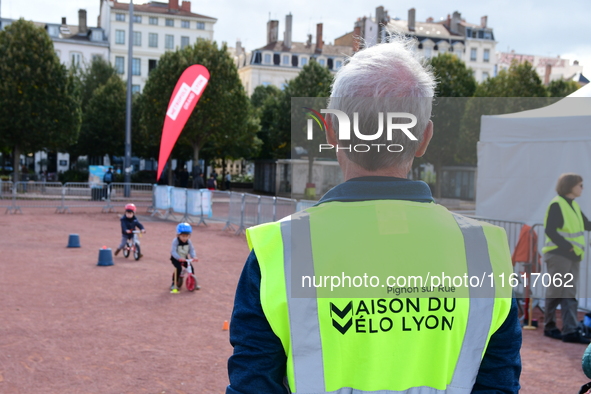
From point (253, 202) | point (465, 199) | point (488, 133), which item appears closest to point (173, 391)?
point (465, 199)

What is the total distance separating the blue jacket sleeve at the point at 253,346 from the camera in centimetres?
159

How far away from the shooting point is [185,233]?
10562mm

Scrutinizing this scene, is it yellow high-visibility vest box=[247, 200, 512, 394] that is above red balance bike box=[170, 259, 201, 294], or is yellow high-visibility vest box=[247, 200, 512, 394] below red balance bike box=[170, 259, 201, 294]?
above

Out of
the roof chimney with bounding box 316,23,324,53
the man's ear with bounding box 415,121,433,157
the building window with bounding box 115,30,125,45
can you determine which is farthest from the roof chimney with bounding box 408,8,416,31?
the man's ear with bounding box 415,121,433,157

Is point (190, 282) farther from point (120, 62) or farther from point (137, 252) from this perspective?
point (120, 62)

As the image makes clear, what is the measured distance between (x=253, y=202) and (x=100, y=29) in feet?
211

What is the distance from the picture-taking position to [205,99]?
4053 cm

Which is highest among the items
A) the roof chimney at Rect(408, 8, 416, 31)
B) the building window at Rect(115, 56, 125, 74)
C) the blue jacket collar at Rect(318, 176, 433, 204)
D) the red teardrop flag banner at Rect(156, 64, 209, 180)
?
the roof chimney at Rect(408, 8, 416, 31)

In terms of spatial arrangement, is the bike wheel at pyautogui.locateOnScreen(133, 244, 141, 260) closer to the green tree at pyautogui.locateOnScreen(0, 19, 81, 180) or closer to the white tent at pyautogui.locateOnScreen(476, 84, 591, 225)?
the white tent at pyautogui.locateOnScreen(476, 84, 591, 225)

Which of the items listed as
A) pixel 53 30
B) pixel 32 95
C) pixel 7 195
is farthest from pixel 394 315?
pixel 53 30

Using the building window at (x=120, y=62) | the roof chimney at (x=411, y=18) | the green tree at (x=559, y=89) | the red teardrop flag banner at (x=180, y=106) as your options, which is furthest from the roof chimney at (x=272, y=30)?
the red teardrop flag banner at (x=180, y=106)

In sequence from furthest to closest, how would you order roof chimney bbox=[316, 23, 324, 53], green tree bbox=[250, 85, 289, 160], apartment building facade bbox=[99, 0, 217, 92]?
1. roof chimney bbox=[316, 23, 324, 53]
2. apartment building facade bbox=[99, 0, 217, 92]
3. green tree bbox=[250, 85, 289, 160]

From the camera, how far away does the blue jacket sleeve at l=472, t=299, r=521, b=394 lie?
1.70m

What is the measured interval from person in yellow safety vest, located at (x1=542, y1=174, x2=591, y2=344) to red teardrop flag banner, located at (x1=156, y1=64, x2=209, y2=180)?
15474 mm
